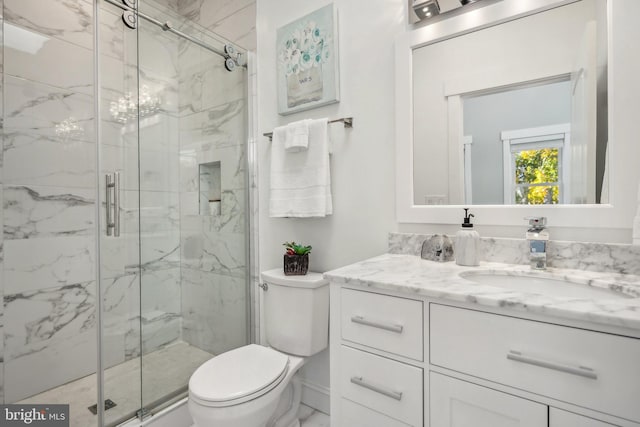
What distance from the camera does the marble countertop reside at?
2.16ft

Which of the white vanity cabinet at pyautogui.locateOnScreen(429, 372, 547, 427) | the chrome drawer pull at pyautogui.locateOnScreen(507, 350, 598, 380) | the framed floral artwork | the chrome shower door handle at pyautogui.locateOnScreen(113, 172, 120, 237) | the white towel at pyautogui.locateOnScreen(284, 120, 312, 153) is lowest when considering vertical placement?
the white vanity cabinet at pyautogui.locateOnScreen(429, 372, 547, 427)

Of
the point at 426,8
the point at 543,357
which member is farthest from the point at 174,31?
the point at 543,357

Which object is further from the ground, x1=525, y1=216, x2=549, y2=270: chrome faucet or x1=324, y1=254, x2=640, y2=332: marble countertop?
x1=525, y1=216, x2=549, y2=270: chrome faucet

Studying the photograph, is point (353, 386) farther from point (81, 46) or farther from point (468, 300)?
point (81, 46)

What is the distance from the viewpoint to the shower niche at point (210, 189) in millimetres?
1735

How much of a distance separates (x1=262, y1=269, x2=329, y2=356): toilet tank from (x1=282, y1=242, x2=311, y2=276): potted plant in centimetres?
3

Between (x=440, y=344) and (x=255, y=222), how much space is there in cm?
135

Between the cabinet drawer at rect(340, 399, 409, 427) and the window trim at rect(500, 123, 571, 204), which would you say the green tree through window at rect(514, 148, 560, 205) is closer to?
the window trim at rect(500, 123, 571, 204)

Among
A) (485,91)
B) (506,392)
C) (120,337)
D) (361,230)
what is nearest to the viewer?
(506,392)

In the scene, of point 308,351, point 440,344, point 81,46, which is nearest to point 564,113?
point 440,344

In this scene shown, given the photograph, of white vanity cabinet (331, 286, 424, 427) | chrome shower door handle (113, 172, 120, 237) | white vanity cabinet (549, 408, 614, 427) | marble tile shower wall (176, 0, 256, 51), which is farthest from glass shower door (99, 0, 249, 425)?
white vanity cabinet (549, 408, 614, 427)

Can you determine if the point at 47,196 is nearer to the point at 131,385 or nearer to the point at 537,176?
the point at 131,385

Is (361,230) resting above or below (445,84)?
below

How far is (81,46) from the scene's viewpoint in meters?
1.90
